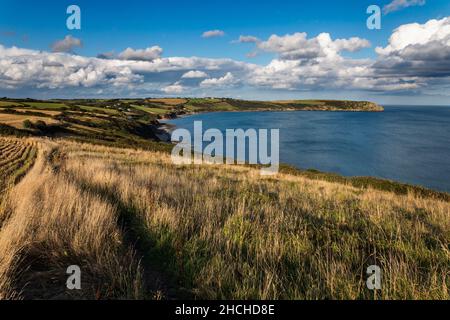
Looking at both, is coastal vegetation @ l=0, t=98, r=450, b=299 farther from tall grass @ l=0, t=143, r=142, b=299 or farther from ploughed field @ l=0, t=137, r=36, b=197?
ploughed field @ l=0, t=137, r=36, b=197

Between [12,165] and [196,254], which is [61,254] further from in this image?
[12,165]

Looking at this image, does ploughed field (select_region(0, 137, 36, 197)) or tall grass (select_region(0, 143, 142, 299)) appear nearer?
tall grass (select_region(0, 143, 142, 299))

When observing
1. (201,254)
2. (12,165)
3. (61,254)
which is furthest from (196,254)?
(12,165)

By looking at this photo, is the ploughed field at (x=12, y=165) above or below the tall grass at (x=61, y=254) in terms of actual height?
below

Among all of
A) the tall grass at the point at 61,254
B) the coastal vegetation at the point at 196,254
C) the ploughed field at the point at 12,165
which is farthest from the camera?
the ploughed field at the point at 12,165

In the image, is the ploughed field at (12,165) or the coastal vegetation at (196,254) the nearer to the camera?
the coastal vegetation at (196,254)

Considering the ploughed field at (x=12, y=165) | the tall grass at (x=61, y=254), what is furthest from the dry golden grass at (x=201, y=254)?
the ploughed field at (x=12, y=165)

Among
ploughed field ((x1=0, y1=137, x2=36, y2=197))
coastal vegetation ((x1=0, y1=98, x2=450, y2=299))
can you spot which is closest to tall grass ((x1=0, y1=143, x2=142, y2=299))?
coastal vegetation ((x1=0, y1=98, x2=450, y2=299))

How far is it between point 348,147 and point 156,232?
85.9m

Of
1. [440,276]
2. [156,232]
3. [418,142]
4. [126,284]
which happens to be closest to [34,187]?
[156,232]

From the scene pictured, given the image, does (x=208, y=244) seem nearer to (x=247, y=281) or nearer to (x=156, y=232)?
(x=156, y=232)

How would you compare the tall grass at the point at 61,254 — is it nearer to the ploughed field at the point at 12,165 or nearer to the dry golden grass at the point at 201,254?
the dry golden grass at the point at 201,254

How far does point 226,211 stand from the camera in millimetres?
7289

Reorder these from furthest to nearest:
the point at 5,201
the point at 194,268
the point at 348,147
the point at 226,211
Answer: the point at 348,147
the point at 226,211
the point at 5,201
the point at 194,268
